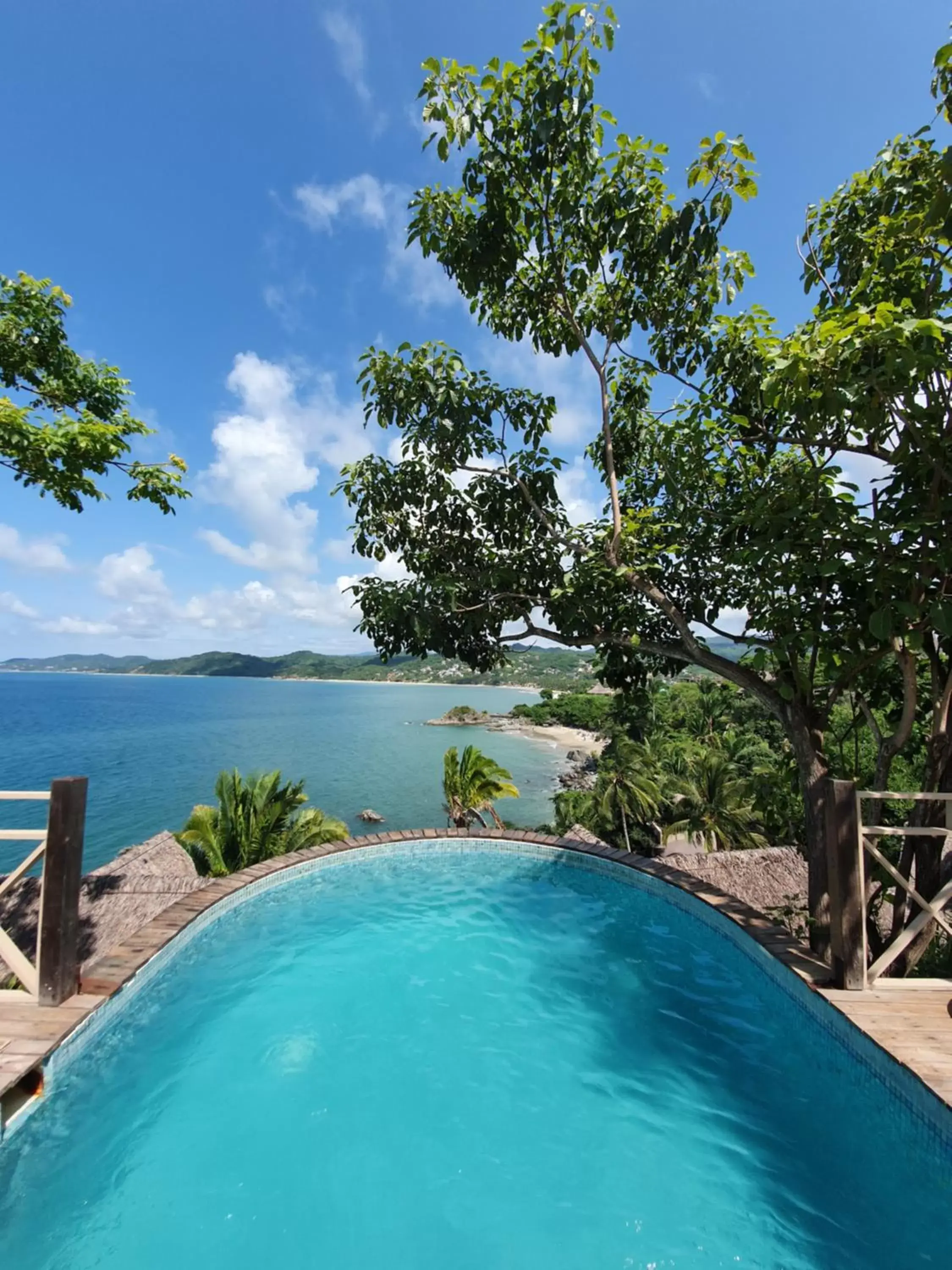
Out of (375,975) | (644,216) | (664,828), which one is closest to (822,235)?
(644,216)

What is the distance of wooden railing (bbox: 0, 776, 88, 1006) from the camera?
13.2ft

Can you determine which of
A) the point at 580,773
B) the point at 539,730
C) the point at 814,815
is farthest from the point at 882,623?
the point at 539,730

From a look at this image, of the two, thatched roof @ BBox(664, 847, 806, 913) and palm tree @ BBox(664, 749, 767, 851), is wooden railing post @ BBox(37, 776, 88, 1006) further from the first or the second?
palm tree @ BBox(664, 749, 767, 851)

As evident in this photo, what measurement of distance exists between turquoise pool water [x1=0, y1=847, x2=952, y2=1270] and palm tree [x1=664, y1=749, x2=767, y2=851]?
18.7 m

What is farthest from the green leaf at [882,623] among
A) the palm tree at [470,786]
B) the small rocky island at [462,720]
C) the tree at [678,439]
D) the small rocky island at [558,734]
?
the small rocky island at [462,720]

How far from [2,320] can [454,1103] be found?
8318mm

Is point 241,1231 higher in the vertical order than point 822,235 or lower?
lower

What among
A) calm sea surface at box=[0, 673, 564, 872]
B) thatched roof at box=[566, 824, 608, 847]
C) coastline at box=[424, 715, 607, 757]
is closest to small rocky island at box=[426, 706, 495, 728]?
coastline at box=[424, 715, 607, 757]

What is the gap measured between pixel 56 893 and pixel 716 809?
79.7 feet

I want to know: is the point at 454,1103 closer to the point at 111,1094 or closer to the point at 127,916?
the point at 111,1094

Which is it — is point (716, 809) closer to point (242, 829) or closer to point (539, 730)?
point (242, 829)

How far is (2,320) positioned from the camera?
5.68 meters

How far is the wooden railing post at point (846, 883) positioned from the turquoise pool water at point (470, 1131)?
62 centimetres

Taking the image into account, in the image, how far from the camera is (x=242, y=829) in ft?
40.9
